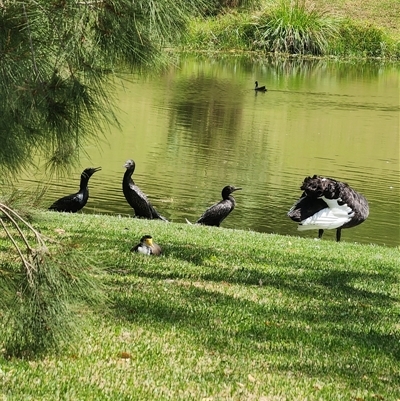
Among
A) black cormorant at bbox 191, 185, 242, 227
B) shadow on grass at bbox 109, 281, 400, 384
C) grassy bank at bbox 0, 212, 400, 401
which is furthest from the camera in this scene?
black cormorant at bbox 191, 185, 242, 227

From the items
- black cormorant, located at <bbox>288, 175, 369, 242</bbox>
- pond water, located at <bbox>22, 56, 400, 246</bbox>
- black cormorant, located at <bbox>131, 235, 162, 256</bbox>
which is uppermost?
black cormorant, located at <bbox>131, 235, 162, 256</bbox>

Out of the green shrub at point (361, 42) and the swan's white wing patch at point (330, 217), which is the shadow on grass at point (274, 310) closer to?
the swan's white wing patch at point (330, 217)

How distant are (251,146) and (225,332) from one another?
53.4 ft

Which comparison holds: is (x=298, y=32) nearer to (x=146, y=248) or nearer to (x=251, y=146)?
(x=251, y=146)

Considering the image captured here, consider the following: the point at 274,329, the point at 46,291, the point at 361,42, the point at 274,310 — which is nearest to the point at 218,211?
the point at 274,310

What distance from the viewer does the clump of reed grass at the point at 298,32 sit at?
4219cm

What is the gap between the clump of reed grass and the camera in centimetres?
4219

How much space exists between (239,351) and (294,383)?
548mm

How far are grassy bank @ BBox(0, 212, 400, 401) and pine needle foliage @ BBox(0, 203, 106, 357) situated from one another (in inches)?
5.5

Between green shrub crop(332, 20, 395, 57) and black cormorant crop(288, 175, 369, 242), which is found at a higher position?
green shrub crop(332, 20, 395, 57)

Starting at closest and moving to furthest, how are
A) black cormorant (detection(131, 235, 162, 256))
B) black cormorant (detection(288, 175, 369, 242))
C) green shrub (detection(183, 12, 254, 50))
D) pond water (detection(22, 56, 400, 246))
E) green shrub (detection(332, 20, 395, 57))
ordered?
black cormorant (detection(131, 235, 162, 256))
black cormorant (detection(288, 175, 369, 242))
pond water (detection(22, 56, 400, 246))
green shrub (detection(183, 12, 254, 50))
green shrub (detection(332, 20, 395, 57))

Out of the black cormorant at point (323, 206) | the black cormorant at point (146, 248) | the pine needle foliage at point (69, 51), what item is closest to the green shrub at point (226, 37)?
the black cormorant at point (323, 206)

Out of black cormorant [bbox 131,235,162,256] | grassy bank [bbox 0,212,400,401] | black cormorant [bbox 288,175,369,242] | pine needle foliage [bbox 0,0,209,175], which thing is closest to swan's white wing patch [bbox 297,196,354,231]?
black cormorant [bbox 288,175,369,242]

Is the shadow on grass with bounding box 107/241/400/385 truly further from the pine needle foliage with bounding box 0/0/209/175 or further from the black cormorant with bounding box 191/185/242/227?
the black cormorant with bounding box 191/185/242/227
